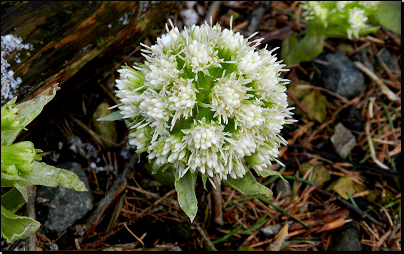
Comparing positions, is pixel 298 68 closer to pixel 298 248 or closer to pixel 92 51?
pixel 298 248

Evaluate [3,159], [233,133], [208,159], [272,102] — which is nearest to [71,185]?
[3,159]

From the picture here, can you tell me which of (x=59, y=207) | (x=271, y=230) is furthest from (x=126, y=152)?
(x=271, y=230)

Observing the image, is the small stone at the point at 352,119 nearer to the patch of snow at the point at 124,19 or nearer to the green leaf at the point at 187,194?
the green leaf at the point at 187,194

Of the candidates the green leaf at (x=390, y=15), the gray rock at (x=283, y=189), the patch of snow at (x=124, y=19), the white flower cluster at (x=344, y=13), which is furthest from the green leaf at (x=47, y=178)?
the green leaf at (x=390, y=15)

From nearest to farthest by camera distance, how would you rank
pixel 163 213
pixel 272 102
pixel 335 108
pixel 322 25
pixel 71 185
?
Answer: 1. pixel 71 185
2. pixel 272 102
3. pixel 163 213
4. pixel 322 25
5. pixel 335 108

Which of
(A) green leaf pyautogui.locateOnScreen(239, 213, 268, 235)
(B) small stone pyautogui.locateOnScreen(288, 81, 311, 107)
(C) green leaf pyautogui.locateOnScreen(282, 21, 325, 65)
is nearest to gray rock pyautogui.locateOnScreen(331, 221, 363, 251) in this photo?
(A) green leaf pyautogui.locateOnScreen(239, 213, 268, 235)
